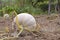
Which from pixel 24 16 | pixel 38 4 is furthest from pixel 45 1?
pixel 24 16

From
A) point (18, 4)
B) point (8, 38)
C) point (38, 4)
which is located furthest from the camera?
→ point (38, 4)

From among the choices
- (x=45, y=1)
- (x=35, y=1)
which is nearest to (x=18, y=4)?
(x=35, y=1)

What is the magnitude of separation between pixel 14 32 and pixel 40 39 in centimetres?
66

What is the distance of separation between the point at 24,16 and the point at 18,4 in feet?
Result: 27.7

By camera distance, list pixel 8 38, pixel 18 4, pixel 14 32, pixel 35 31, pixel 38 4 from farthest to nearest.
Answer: pixel 38 4
pixel 18 4
pixel 35 31
pixel 14 32
pixel 8 38

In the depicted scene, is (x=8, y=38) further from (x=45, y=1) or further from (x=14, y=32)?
(x=45, y=1)

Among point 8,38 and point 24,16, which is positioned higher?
point 24,16

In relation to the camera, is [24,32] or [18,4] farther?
[18,4]

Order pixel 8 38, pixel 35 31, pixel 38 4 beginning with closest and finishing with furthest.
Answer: pixel 8 38
pixel 35 31
pixel 38 4

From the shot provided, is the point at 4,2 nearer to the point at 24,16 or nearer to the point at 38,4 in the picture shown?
the point at 38,4

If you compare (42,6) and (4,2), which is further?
(4,2)

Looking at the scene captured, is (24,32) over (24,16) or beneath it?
beneath

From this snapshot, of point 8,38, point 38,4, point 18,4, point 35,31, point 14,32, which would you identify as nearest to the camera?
point 8,38

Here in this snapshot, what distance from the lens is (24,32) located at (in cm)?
502
